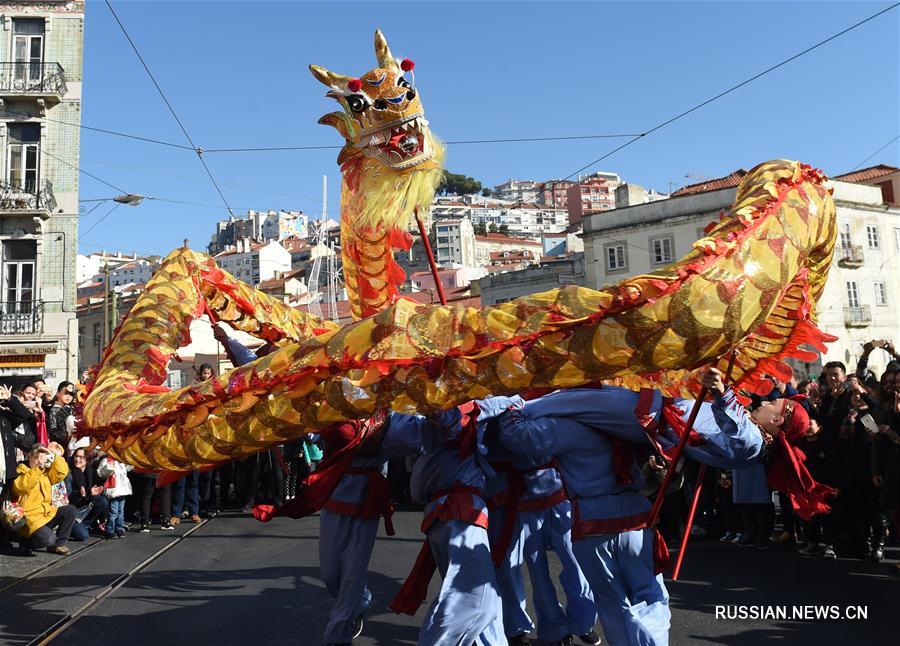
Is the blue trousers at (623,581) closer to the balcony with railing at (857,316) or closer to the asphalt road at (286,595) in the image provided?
the asphalt road at (286,595)

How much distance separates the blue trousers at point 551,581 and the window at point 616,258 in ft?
102

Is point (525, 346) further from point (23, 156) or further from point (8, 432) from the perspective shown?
point (23, 156)

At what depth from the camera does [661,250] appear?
3497cm

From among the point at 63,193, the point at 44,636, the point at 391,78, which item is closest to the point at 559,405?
the point at 391,78

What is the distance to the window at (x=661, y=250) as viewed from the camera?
34688 millimetres

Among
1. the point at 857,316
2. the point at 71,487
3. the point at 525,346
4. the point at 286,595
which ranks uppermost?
the point at 857,316

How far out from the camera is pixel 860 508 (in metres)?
7.42

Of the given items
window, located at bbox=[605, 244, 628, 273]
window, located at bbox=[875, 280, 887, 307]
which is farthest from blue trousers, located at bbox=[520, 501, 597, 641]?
window, located at bbox=[875, 280, 887, 307]

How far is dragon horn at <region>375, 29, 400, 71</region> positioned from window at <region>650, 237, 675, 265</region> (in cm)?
3122

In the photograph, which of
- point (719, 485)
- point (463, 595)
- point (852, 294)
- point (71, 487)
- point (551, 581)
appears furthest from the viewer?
point (852, 294)

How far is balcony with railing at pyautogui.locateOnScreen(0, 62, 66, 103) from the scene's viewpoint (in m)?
23.5

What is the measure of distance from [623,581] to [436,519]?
93 centimetres

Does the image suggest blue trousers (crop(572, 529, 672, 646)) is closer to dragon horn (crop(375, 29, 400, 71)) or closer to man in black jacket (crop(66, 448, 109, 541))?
dragon horn (crop(375, 29, 400, 71))

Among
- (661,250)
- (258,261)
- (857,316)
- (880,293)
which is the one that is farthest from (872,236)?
(258,261)
